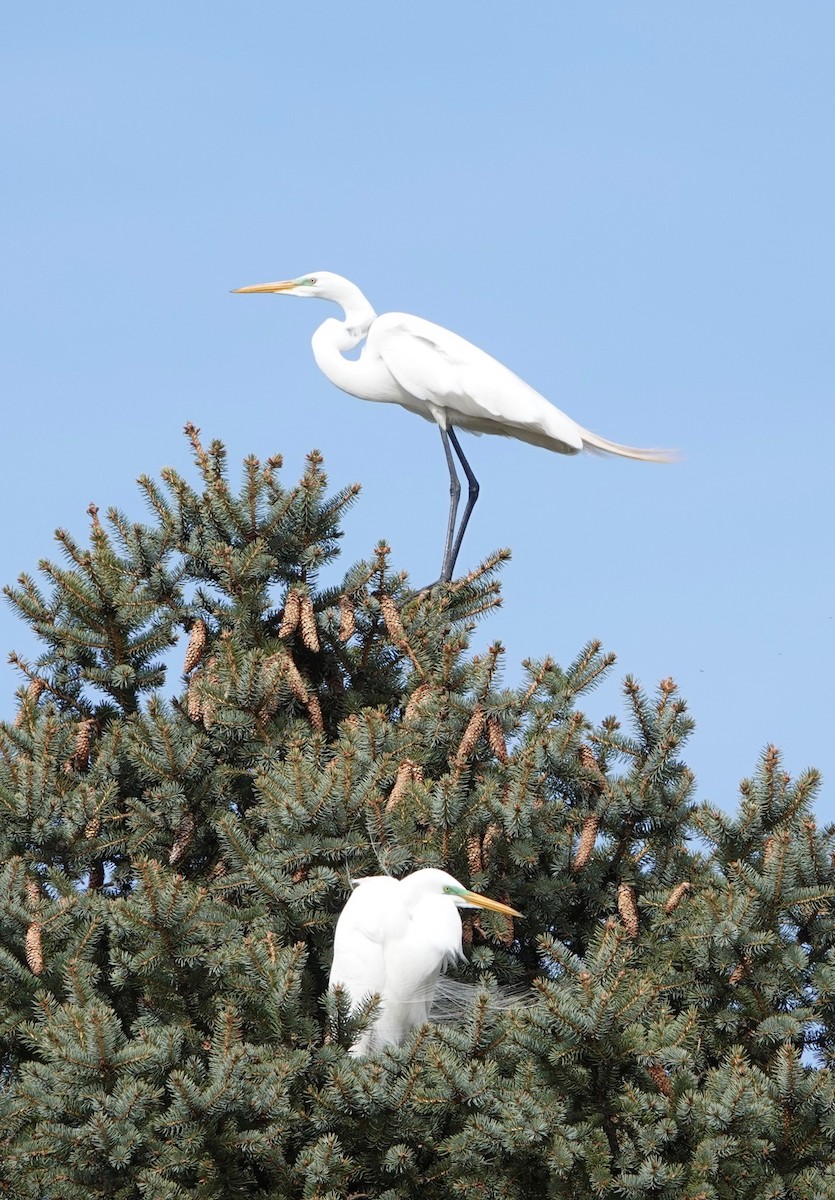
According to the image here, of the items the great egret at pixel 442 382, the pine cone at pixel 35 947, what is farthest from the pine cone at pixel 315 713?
the great egret at pixel 442 382

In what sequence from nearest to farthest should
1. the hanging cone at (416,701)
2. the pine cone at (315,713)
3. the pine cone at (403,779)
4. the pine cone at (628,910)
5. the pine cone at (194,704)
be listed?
1. the pine cone at (403,779)
2. the pine cone at (628,910)
3. the hanging cone at (416,701)
4. the pine cone at (194,704)
5. the pine cone at (315,713)

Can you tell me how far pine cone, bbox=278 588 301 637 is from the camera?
19.1 ft

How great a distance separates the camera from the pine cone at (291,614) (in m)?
5.82

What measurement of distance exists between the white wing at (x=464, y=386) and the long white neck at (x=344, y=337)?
0.20 meters

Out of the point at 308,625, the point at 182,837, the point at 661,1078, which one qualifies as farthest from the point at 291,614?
the point at 661,1078

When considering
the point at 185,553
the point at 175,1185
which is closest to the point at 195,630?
the point at 185,553

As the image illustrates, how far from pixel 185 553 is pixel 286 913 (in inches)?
69.4

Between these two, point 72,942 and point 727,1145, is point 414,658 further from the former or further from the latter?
point 727,1145

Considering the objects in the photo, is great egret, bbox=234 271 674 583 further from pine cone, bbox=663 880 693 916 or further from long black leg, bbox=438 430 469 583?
pine cone, bbox=663 880 693 916

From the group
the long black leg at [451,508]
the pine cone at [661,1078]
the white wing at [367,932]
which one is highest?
the long black leg at [451,508]

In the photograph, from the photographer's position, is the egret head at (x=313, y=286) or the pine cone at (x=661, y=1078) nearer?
the pine cone at (x=661, y=1078)

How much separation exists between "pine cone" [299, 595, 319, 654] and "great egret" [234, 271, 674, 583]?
2.12 m

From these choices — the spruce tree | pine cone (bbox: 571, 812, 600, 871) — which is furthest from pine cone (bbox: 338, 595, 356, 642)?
pine cone (bbox: 571, 812, 600, 871)

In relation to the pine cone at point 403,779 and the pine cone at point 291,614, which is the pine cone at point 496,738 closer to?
the pine cone at point 403,779
